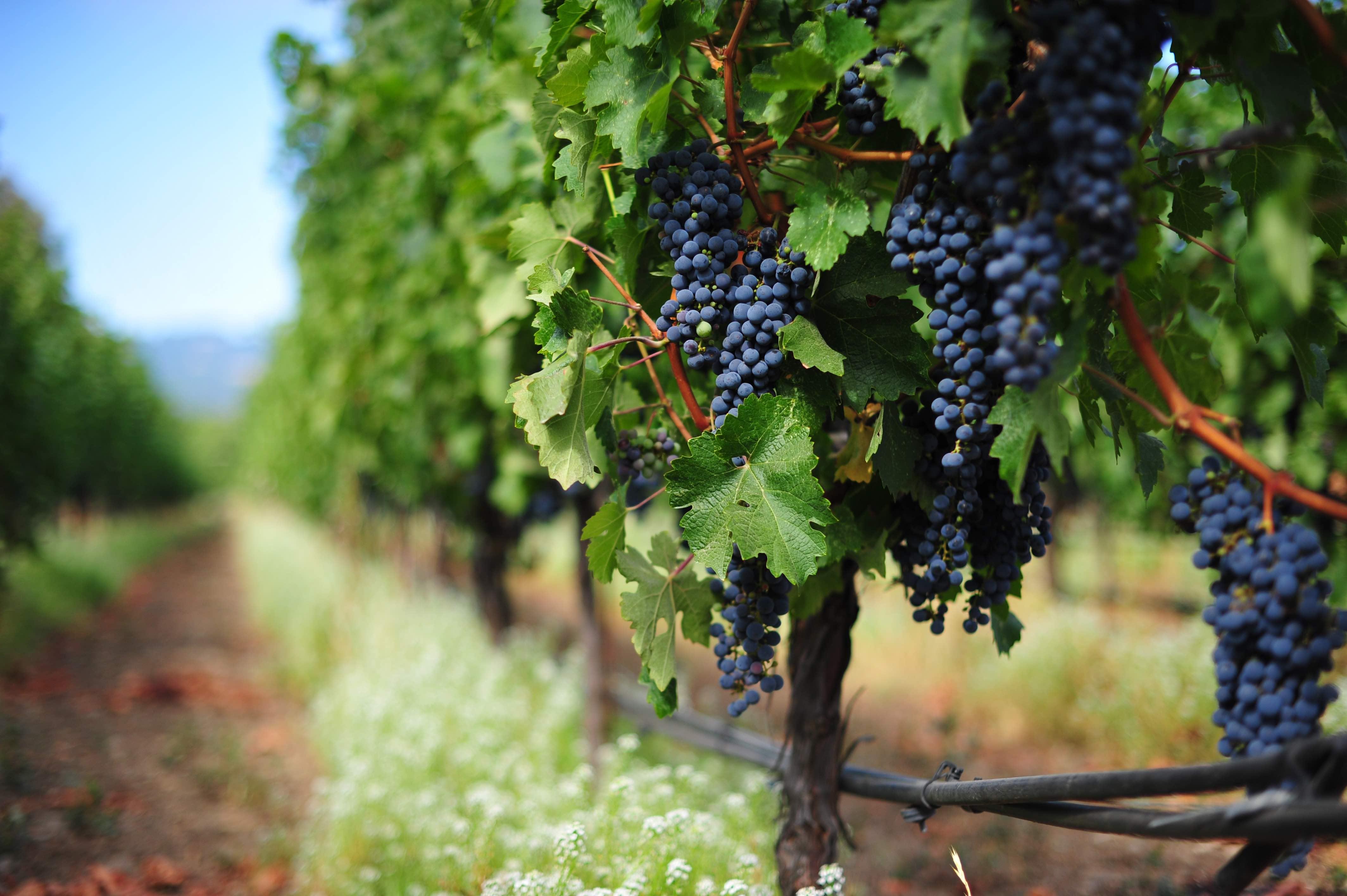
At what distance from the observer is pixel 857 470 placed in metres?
1.77

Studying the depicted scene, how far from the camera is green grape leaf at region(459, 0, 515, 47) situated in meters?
2.08

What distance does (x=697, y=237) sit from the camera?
1600 millimetres

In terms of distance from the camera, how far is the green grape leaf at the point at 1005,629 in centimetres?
186

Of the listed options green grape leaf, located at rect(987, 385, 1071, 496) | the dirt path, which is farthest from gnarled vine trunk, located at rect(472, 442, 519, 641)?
green grape leaf, located at rect(987, 385, 1071, 496)

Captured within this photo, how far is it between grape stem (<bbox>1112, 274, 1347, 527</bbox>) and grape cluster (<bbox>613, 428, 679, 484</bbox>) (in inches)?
39.7

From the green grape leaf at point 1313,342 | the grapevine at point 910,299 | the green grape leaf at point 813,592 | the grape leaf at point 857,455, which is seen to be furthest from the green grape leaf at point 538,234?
the green grape leaf at point 1313,342

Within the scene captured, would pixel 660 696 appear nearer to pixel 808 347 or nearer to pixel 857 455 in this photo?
pixel 857 455

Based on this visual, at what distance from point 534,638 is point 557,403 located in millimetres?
6350

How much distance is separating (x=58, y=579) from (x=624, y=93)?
43.6 feet

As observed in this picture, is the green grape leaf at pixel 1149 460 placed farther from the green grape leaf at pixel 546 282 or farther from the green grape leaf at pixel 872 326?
the green grape leaf at pixel 546 282

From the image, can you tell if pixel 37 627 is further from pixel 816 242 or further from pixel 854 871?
pixel 816 242

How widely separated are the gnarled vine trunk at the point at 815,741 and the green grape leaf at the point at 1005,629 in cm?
45

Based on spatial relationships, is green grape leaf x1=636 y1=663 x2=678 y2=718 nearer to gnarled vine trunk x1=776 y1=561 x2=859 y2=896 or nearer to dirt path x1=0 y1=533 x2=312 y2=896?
gnarled vine trunk x1=776 y1=561 x2=859 y2=896

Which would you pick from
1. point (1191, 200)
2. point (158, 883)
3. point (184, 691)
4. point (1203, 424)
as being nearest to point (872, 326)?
point (1203, 424)
